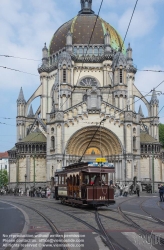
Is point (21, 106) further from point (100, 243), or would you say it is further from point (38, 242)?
point (100, 243)

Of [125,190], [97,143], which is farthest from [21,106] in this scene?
[125,190]

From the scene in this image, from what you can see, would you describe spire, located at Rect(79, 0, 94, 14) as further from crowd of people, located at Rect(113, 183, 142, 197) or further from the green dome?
crowd of people, located at Rect(113, 183, 142, 197)

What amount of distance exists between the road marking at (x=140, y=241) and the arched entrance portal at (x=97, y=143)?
43874mm

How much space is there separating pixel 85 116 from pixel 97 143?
4.76m

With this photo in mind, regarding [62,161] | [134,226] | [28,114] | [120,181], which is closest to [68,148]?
[62,161]

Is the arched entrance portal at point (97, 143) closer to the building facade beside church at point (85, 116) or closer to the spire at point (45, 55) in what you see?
the building facade beside church at point (85, 116)

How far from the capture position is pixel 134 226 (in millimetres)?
13617

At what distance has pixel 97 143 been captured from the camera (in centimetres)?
5834

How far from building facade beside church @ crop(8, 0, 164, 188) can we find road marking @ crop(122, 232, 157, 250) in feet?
120

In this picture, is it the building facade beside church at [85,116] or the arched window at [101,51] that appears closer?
the building facade beside church at [85,116]

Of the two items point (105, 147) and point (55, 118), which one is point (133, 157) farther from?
point (55, 118)

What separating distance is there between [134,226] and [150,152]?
47518 mm

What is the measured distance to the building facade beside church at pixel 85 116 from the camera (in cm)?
5566

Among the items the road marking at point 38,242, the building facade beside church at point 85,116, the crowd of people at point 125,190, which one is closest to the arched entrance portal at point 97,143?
the building facade beside church at point 85,116
